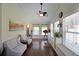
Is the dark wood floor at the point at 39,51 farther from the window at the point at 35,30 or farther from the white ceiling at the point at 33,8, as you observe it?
the window at the point at 35,30

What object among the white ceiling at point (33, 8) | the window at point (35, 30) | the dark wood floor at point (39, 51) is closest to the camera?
the white ceiling at point (33, 8)

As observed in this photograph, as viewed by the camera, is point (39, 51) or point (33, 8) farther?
point (33, 8)

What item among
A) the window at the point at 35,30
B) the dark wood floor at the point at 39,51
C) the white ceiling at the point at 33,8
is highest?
the white ceiling at the point at 33,8

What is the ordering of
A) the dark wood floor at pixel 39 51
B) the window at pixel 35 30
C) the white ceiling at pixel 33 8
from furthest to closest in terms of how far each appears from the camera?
the window at pixel 35 30 < the dark wood floor at pixel 39 51 < the white ceiling at pixel 33 8

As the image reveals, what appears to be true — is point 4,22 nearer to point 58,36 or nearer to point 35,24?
point 58,36

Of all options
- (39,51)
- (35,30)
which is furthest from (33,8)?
(35,30)

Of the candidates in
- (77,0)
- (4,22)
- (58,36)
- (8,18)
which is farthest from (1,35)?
(77,0)

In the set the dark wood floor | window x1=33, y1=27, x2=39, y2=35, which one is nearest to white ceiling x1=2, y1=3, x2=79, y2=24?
the dark wood floor

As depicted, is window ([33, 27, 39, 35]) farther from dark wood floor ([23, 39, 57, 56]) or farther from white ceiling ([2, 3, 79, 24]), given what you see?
dark wood floor ([23, 39, 57, 56])

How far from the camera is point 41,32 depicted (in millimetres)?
12453

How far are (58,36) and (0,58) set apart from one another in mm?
4008

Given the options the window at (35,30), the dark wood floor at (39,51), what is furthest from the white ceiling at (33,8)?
the window at (35,30)

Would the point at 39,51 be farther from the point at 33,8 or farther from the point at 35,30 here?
the point at 35,30

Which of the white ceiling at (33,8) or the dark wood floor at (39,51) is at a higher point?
the white ceiling at (33,8)
